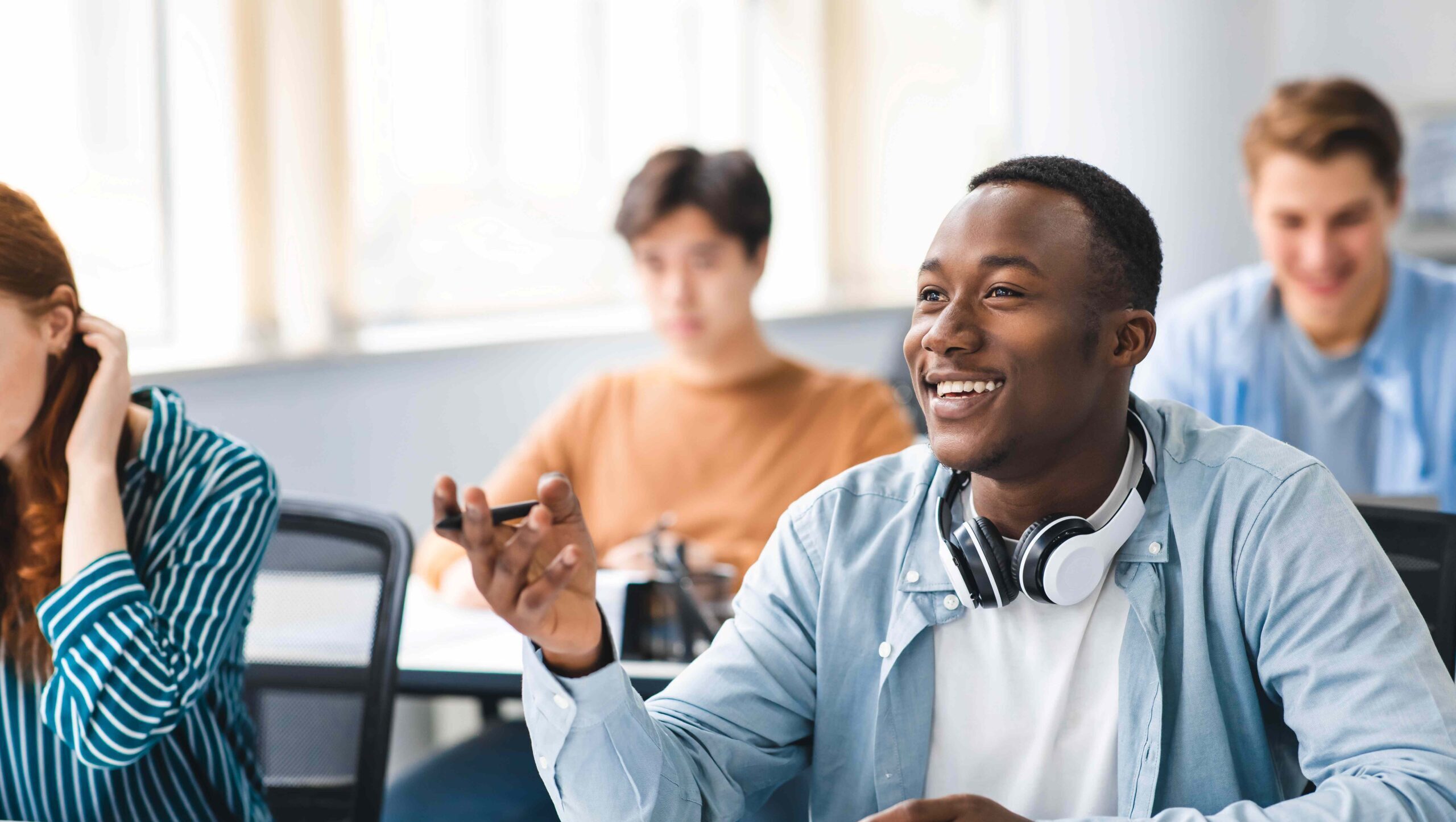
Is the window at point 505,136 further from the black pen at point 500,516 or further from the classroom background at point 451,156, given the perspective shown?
the black pen at point 500,516

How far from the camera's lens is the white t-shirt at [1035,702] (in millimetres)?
1297

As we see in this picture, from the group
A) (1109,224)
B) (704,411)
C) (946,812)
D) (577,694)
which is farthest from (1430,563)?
(704,411)

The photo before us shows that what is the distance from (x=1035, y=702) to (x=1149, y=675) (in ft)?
0.37

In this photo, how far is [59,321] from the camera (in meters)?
1.56

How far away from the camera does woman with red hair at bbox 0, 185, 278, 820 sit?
1460 millimetres

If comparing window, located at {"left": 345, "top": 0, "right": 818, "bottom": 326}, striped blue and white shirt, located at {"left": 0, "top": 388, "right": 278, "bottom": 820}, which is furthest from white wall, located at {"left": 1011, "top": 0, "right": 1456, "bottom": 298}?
striped blue and white shirt, located at {"left": 0, "top": 388, "right": 278, "bottom": 820}

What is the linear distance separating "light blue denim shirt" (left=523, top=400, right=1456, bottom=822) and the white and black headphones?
23 mm

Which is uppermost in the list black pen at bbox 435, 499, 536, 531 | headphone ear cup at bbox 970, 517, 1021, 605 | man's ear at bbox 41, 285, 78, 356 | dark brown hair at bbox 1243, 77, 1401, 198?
dark brown hair at bbox 1243, 77, 1401, 198

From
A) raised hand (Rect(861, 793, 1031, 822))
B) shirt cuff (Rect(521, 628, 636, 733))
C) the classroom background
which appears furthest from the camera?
the classroom background

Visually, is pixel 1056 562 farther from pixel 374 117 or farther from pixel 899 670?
pixel 374 117

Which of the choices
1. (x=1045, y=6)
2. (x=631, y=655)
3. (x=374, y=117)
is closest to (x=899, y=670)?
(x=631, y=655)

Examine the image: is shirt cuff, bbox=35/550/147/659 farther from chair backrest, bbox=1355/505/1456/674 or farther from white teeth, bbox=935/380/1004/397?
chair backrest, bbox=1355/505/1456/674

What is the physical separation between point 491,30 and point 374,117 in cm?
68

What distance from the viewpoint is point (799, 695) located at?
54.9 inches
